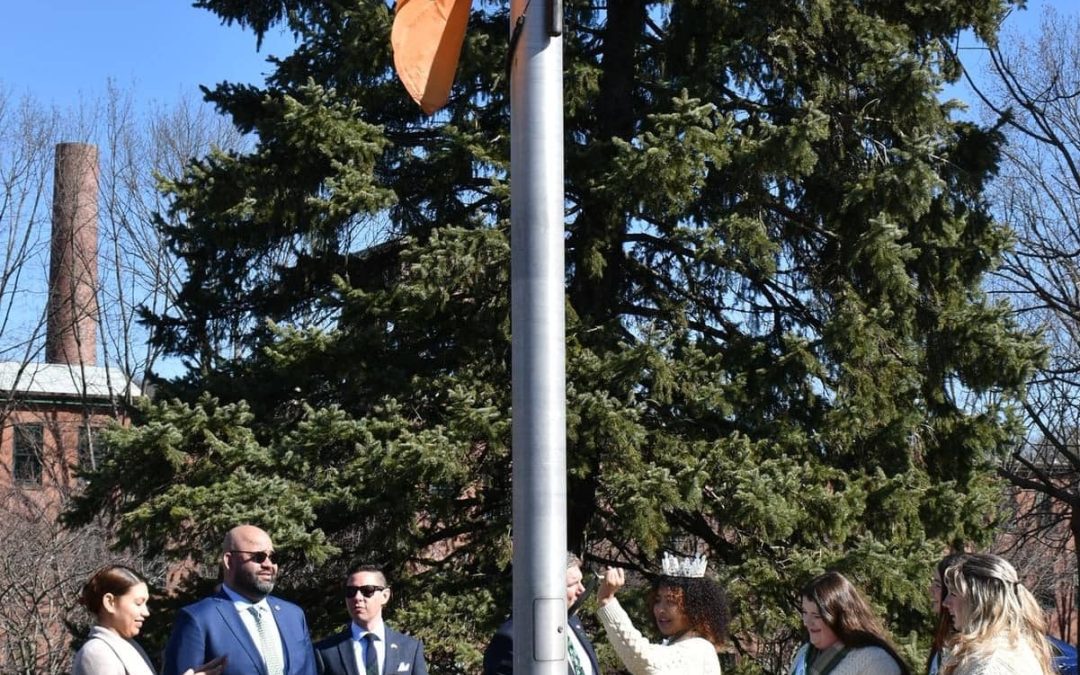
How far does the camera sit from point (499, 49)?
1400 centimetres

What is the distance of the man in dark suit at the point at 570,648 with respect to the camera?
7047 millimetres

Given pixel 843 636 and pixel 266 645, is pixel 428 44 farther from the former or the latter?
pixel 843 636

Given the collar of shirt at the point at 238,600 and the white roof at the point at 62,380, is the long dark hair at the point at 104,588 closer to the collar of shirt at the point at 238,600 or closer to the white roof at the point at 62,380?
the collar of shirt at the point at 238,600

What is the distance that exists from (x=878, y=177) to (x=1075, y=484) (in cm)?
1554

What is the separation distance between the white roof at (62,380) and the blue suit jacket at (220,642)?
34.7 m

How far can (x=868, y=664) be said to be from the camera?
628 cm

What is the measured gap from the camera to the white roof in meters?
41.2

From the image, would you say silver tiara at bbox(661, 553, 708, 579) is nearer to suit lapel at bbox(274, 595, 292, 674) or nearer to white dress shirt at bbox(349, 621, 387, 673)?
white dress shirt at bbox(349, 621, 387, 673)

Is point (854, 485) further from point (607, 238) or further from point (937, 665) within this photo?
point (937, 665)

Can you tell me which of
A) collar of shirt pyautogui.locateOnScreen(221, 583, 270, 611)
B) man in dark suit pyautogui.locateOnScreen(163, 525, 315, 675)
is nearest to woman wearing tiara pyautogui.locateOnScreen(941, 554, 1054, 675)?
man in dark suit pyautogui.locateOnScreen(163, 525, 315, 675)

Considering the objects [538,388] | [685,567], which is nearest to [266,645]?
[685,567]

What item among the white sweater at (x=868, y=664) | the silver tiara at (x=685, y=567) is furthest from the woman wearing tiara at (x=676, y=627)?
the white sweater at (x=868, y=664)

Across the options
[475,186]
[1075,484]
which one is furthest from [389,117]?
[1075,484]

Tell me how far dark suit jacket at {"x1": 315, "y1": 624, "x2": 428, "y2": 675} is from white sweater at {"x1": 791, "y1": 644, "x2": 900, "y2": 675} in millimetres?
2582
